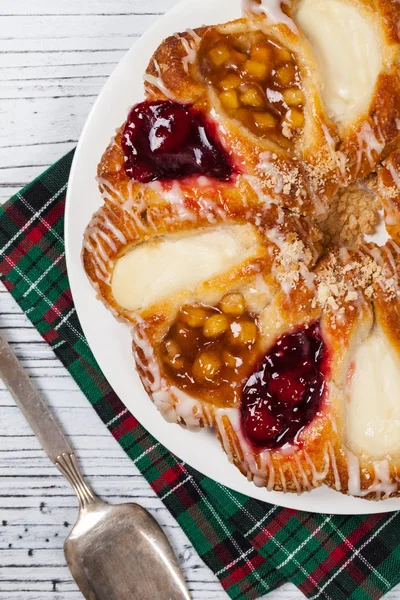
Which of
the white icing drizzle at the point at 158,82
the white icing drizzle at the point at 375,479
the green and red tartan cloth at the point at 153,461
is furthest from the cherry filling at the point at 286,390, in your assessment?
the white icing drizzle at the point at 158,82

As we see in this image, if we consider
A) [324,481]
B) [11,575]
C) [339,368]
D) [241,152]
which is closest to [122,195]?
[241,152]

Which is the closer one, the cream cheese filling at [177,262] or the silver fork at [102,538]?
the cream cheese filling at [177,262]

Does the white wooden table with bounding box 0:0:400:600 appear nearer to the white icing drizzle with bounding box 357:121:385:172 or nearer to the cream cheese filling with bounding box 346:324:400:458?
the cream cheese filling with bounding box 346:324:400:458

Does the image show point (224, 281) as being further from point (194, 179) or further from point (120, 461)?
point (120, 461)

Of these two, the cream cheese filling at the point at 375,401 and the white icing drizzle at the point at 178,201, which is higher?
the white icing drizzle at the point at 178,201

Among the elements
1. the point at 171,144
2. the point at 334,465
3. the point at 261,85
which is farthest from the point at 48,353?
the point at 261,85

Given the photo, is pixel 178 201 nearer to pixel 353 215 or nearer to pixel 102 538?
pixel 353 215

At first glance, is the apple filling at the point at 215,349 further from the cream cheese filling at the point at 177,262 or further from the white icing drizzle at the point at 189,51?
the white icing drizzle at the point at 189,51
